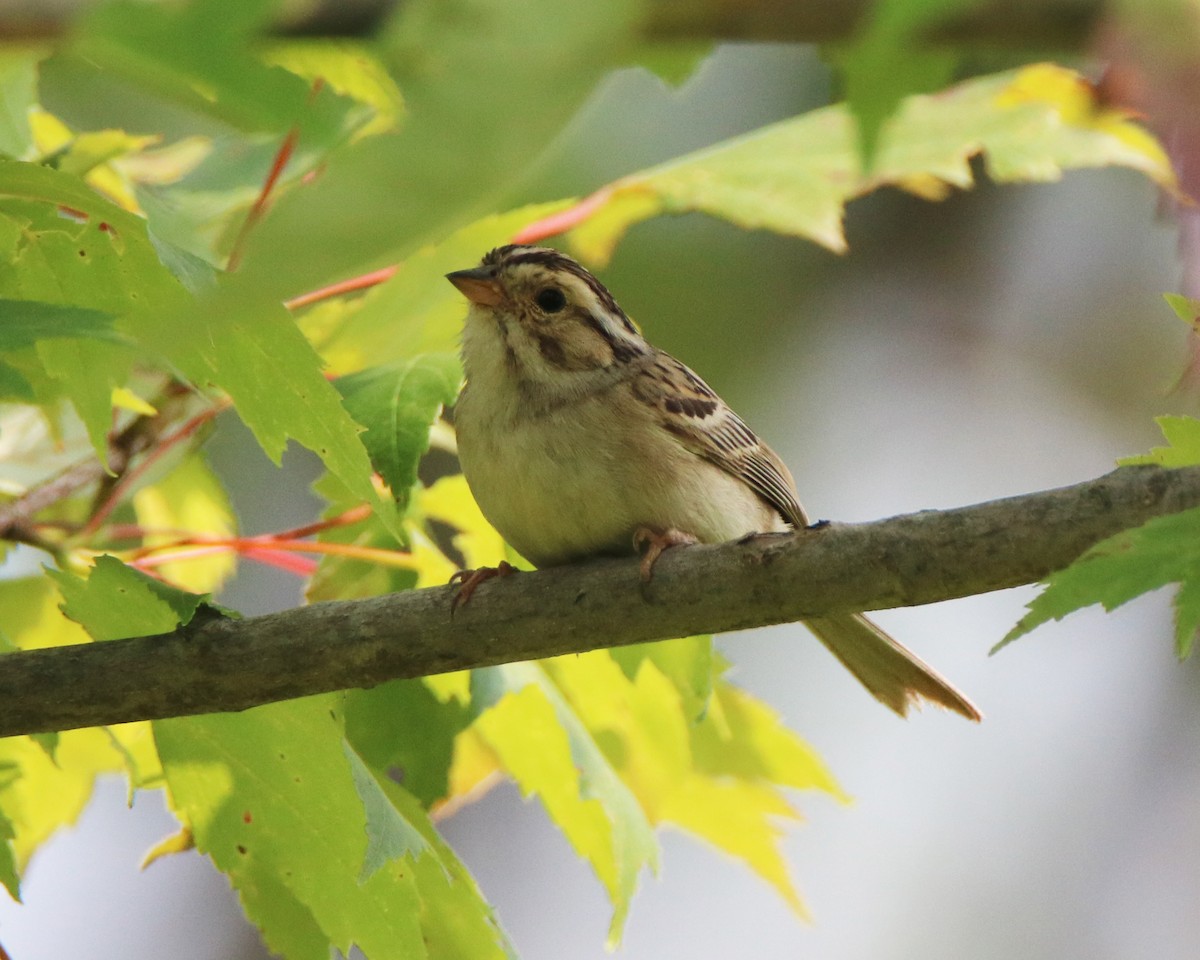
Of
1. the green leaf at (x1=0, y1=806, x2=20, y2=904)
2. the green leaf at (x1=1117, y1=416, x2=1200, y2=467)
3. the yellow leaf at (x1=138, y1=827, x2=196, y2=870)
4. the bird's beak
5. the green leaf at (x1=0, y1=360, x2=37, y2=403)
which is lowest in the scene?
the green leaf at (x1=0, y1=806, x2=20, y2=904)

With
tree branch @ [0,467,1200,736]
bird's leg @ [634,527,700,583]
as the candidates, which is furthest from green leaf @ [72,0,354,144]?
bird's leg @ [634,527,700,583]

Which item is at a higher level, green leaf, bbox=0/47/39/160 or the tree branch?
green leaf, bbox=0/47/39/160

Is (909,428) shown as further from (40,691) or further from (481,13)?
(481,13)

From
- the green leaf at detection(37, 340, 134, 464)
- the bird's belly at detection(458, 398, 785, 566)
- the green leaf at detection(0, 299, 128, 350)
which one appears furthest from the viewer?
the bird's belly at detection(458, 398, 785, 566)

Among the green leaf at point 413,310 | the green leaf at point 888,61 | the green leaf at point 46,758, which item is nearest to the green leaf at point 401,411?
the green leaf at point 413,310

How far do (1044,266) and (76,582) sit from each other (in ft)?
29.5

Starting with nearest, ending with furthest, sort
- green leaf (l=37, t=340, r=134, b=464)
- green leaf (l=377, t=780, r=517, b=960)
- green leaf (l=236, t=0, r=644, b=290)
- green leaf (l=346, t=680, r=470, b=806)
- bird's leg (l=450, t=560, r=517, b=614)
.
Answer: green leaf (l=236, t=0, r=644, b=290) → green leaf (l=37, t=340, r=134, b=464) → bird's leg (l=450, t=560, r=517, b=614) → green leaf (l=377, t=780, r=517, b=960) → green leaf (l=346, t=680, r=470, b=806)

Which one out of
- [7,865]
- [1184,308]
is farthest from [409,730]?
[1184,308]

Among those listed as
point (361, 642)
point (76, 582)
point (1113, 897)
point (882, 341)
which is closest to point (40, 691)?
point (76, 582)

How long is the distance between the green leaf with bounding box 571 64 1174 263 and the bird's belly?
0.49 m

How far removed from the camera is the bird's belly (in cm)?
359

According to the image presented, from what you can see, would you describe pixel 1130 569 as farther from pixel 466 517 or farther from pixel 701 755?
pixel 466 517

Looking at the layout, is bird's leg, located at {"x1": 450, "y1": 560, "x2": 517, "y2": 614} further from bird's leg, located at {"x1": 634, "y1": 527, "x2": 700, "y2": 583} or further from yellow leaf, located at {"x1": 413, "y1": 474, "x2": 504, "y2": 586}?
yellow leaf, located at {"x1": 413, "y1": 474, "x2": 504, "y2": 586}

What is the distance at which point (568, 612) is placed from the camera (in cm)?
271
